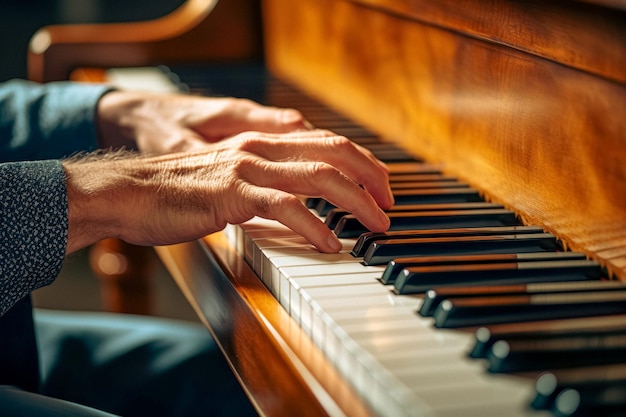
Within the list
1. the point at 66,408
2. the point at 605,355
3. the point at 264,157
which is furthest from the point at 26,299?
the point at 605,355

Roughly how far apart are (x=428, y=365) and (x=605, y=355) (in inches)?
5.3

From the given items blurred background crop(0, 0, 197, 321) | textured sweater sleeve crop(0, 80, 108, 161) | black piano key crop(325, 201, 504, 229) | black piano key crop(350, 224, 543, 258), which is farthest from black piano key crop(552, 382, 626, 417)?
blurred background crop(0, 0, 197, 321)

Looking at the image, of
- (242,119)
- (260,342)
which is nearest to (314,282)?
(260,342)

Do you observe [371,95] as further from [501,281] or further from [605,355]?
[605,355]

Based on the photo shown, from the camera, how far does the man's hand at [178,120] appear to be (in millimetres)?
1314

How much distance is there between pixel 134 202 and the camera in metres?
0.96

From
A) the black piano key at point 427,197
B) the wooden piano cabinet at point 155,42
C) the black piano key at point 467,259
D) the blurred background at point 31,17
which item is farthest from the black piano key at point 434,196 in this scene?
the blurred background at point 31,17

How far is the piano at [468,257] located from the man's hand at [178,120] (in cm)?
16

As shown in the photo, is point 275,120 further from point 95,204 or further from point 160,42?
point 160,42

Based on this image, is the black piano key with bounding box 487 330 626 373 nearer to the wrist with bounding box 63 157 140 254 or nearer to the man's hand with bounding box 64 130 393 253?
the man's hand with bounding box 64 130 393 253

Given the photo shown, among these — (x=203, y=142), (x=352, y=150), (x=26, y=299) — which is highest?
(x=352, y=150)

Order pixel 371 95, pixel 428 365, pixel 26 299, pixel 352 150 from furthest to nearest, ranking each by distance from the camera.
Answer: pixel 371 95 < pixel 26 299 < pixel 352 150 < pixel 428 365

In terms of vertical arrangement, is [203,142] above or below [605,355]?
below

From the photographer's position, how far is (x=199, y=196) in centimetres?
96
